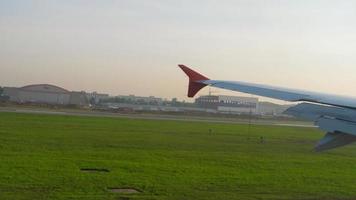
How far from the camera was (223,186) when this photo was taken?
1305 centimetres

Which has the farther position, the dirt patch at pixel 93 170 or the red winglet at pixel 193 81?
the dirt patch at pixel 93 170

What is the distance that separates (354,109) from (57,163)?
1010cm

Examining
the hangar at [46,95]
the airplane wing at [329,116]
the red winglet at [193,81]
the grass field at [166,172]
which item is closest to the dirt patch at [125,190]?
the grass field at [166,172]

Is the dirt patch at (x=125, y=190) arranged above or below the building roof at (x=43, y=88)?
below

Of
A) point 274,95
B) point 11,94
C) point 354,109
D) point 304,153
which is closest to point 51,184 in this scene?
point 274,95

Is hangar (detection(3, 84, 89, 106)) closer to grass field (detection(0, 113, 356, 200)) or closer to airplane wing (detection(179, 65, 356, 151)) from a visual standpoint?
grass field (detection(0, 113, 356, 200))

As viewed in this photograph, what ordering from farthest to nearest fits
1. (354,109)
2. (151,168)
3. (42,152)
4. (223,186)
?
(42,152) → (151,168) → (223,186) → (354,109)

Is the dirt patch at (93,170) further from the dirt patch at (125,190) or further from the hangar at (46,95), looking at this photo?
the hangar at (46,95)

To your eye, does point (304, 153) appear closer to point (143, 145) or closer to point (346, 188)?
point (143, 145)

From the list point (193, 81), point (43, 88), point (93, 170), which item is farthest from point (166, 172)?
point (43, 88)

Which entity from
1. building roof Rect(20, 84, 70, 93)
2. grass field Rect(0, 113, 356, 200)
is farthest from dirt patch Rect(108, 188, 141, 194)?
building roof Rect(20, 84, 70, 93)

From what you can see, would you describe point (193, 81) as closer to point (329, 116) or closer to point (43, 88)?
point (329, 116)

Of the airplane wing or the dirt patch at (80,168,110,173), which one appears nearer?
the airplane wing

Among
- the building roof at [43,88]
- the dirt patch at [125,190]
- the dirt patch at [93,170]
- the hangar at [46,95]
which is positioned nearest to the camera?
the dirt patch at [125,190]
